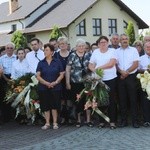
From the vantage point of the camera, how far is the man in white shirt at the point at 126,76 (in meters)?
10.9

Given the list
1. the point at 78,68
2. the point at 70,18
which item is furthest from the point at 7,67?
the point at 70,18

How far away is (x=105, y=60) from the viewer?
1095cm

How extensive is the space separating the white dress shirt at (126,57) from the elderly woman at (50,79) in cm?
136

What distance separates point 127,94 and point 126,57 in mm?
877

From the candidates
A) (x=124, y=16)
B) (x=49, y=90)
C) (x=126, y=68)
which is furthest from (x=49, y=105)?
(x=124, y=16)

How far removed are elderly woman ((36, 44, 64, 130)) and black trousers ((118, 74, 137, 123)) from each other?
1419 millimetres

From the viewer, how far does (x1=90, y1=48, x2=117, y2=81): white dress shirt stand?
10.9 meters

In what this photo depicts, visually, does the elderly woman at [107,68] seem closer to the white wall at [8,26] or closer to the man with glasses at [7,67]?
the man with glasses at [7,67]

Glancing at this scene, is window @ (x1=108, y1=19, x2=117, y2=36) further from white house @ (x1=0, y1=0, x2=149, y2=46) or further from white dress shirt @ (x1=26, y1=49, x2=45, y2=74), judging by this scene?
white dress shirt @ (x1=26, y1=49, x2=45, y2=74)

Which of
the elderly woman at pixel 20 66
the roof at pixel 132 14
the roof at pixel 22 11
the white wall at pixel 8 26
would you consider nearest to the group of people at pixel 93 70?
the elderly woman at pixel 20 66

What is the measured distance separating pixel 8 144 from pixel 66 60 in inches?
109

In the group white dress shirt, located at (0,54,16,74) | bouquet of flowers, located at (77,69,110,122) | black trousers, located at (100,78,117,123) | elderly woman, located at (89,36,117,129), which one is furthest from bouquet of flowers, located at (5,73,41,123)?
black trousers, located at (100,78,117,123)

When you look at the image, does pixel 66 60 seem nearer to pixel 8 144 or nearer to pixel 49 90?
pixel 49 90

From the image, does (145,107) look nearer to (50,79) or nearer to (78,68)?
(78,68)
